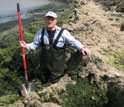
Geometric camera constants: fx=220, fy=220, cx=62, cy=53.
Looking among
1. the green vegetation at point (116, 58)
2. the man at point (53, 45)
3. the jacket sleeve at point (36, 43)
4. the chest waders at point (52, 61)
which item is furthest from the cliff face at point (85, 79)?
the jacket sleeve at point (36, 43)

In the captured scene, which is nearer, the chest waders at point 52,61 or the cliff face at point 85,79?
the cliff face at point 85,79

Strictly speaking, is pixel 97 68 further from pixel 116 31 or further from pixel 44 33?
pixel 116 31

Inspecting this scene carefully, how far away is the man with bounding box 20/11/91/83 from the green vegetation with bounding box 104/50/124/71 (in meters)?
0.88

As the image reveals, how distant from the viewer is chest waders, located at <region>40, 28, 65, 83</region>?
4359mm

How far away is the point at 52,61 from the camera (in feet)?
14.6

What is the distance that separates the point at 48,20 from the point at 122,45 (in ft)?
7.82

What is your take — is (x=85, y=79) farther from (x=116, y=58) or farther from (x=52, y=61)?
(x=116, y=58)

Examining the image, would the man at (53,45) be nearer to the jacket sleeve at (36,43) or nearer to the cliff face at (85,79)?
the jacket sleeve at (36,43)

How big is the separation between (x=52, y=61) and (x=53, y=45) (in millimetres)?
338

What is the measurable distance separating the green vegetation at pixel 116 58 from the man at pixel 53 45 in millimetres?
880

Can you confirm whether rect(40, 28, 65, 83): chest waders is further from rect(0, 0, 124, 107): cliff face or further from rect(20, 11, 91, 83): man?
rect(0, 0, 124, 107): cliff face

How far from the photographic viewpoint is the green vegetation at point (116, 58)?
15.6ft

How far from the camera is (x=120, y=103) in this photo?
3.70 meters

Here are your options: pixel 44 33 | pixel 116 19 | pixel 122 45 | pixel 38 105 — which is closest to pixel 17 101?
pixel 38 105
